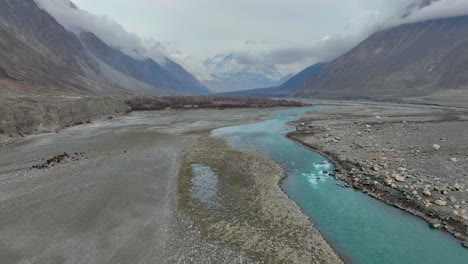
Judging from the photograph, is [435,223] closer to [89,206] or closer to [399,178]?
[399,178]

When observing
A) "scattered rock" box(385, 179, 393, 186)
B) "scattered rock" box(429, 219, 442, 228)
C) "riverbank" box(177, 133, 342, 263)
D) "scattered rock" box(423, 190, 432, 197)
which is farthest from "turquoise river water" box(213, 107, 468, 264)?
"scattered rock" box(423, 190, 432, 197)

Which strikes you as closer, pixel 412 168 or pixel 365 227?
pixel 365 227

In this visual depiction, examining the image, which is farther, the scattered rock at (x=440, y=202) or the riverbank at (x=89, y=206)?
the scattered rock at (x=440, y=202)

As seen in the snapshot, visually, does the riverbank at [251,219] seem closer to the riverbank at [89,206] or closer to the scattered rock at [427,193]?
the riverbank at [89,206]

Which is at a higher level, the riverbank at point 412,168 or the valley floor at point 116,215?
the valley floor at point 116,215

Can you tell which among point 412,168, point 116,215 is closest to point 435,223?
point 412,168

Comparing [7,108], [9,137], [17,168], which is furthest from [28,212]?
[7,108]

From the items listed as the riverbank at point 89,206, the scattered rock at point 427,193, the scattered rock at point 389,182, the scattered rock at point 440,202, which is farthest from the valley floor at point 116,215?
the scattered rock at point 427,193
